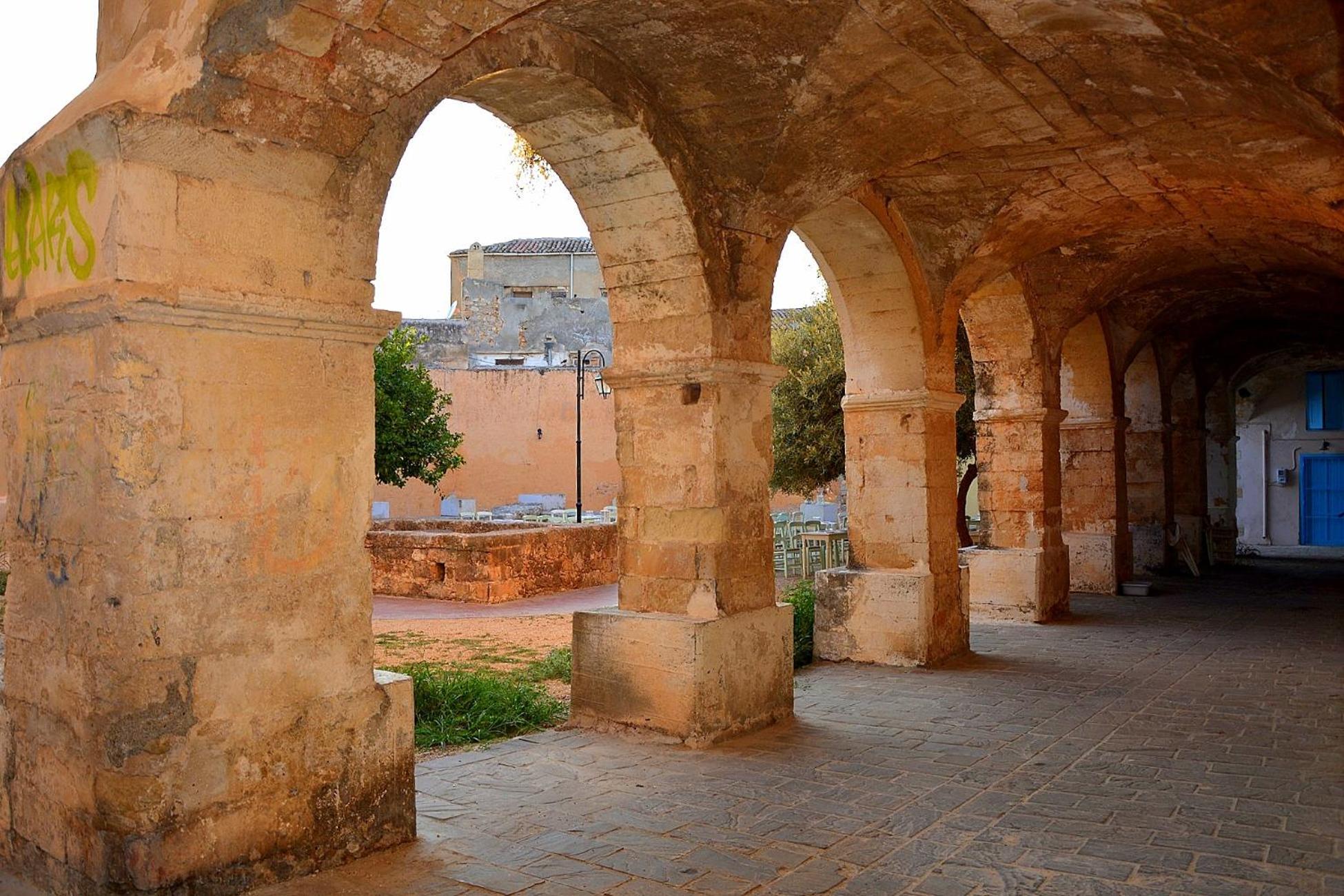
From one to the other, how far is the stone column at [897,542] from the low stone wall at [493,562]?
225 inches

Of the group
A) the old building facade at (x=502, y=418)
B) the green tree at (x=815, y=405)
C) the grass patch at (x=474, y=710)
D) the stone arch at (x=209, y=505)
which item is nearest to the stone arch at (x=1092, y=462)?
the green tree at (x=815, y=405)

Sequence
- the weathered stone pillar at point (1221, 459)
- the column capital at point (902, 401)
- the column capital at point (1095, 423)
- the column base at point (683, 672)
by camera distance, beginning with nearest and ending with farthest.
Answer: the column base at point (683, 672) < the column capital at point (902, 401) < the column capital at point (1095, 423) < the weathered stone pillar at point (1221, 459)

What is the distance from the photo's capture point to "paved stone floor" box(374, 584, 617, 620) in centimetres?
1148

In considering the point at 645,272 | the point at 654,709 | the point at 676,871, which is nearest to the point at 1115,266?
the point at 645,272

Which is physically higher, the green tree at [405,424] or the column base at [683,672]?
the green tree at [405,424]

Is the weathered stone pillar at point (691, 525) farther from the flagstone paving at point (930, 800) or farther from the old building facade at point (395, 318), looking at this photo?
the flagstone paving at point (930, 800)

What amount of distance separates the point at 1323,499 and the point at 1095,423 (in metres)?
12.0

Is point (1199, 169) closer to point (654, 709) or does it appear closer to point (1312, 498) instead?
point (654, 709)

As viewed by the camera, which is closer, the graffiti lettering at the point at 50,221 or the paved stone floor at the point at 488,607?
the graffiti lettering at the point at 50,221

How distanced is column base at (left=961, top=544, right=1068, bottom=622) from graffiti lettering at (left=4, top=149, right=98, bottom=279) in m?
8.41

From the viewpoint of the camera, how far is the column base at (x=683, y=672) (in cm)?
529

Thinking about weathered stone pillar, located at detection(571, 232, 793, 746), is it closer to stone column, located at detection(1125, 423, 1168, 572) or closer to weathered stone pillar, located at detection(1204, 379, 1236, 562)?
stone column, located at detection(1125, 423, 1168, 572)

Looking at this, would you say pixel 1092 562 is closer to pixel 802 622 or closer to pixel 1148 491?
pixel 1148 491

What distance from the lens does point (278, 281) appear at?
3.37 metres
